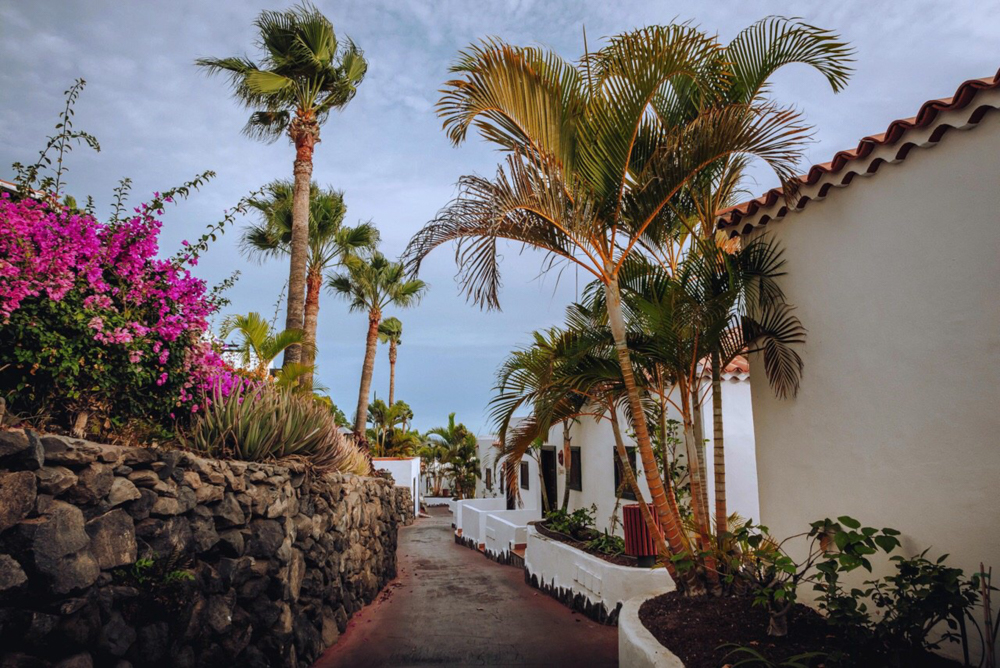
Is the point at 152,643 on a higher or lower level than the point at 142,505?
lower

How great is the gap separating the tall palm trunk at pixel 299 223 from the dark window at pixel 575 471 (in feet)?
21.1

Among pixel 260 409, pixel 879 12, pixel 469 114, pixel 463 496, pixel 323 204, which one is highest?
pixel 323 204

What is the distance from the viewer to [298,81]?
1153 cm

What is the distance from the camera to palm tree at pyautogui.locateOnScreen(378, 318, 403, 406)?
35.4m

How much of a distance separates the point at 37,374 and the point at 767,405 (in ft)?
18.9

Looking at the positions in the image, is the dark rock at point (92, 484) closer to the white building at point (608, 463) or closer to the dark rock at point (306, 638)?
the dark rock at point (306, 638)

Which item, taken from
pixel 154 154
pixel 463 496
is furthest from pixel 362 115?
pixel 463 496

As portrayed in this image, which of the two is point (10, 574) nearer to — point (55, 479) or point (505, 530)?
point (55, 479)

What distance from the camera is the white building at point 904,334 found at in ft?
11.6

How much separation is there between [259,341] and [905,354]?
28.1 feet

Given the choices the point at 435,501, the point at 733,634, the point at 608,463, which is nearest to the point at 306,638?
the point at 733,634

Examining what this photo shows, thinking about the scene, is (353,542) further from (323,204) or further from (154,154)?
(323,204)

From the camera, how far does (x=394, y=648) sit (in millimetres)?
7059

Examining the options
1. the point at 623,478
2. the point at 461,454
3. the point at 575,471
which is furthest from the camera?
the point at 461,454
